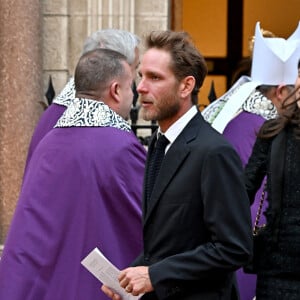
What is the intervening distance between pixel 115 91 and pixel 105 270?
1185 millimetres

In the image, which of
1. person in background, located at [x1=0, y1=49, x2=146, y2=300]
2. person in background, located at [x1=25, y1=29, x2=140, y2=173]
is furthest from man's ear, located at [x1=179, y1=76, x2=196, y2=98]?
person in background, located at [x1=25, y1=29, x2=140, y2=173]

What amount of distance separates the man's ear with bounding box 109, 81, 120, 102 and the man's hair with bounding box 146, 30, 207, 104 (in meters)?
1.02

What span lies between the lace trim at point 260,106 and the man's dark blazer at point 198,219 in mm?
1831

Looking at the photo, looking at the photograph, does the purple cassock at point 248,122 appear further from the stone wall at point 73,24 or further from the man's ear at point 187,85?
the stone wall at point 73,24

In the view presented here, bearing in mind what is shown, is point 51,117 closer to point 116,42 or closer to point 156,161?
point 116,42

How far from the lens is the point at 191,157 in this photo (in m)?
3.71

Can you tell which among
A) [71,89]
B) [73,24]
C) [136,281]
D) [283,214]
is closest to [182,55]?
[283,214]

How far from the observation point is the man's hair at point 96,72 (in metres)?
4.89

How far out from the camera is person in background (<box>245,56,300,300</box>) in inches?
153

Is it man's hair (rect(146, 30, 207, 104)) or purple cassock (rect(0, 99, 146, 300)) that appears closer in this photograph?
man's hair (rect(146, 30, 207, 104))

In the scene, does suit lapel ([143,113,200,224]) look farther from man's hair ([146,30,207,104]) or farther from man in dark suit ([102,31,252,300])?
man's hair ([146,30,207,104])

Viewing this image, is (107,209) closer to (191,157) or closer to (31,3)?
(191,157)

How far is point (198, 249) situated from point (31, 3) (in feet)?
15.6

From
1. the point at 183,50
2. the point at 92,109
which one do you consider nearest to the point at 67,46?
the point at 92,109
